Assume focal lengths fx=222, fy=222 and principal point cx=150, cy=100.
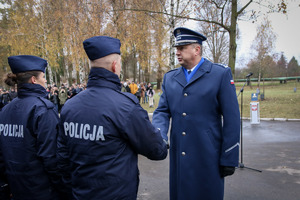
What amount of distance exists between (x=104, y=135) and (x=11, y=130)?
1.23 meters

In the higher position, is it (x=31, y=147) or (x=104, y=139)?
(x=104, y=139)

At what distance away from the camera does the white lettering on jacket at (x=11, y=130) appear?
216 centimetres

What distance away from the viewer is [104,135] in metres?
1.57

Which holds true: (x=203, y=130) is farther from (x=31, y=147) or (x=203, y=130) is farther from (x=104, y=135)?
(x=31, y=147)

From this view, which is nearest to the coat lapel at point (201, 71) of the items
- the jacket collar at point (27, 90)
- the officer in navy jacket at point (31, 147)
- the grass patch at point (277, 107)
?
the officer in navy jacket at point (31, 147)

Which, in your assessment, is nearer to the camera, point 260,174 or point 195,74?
point 195,74

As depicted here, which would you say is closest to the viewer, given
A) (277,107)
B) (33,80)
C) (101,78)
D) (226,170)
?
(101,78)

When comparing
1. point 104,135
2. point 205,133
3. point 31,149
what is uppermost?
point 104,135

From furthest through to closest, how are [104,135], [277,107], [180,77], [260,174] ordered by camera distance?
[277,107]
[260,174]
[180,77]
[104,135]

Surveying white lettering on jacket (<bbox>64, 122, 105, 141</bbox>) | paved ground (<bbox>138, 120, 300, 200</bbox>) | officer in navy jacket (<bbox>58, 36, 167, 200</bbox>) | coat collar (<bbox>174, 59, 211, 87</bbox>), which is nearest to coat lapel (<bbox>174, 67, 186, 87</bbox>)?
coat collar (<bbox>174, 59, 211, 87</bbox>)

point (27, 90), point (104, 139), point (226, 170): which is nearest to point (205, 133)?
point (226, 170)

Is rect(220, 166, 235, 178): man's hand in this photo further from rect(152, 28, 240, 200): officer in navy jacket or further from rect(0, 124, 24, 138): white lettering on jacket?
rect(0, 124, 24, 138): white lettering on jacket

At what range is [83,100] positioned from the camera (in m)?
1.66

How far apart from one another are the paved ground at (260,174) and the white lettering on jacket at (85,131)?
2.55 m
